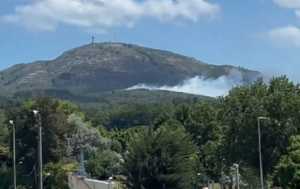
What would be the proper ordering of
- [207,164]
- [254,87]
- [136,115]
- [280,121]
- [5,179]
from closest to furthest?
[280,121] < [254,87] < [5,179] < [207,164] < [136,115]

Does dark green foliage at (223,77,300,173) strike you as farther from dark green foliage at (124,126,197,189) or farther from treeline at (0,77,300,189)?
dark green foliage at (124,126,197,189)

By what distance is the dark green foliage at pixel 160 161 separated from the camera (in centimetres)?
5725

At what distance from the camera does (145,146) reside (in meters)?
58.3

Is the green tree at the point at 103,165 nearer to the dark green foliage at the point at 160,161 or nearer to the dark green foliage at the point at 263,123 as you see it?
the dark green foliage at the point at 263,123

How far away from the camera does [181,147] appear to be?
5803cm

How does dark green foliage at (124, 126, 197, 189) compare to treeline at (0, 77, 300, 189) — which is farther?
treeline at (0, 77, 300, 189)

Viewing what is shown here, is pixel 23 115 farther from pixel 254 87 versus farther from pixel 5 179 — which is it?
pixel 254 87

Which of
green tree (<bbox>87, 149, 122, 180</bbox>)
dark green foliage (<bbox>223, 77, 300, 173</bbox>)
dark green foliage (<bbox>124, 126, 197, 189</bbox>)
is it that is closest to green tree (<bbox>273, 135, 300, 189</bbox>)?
dark green foliage (<bbox>124, 126, 197, 189</bbox>)

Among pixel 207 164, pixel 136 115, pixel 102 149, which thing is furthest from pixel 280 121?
pixel 136 115

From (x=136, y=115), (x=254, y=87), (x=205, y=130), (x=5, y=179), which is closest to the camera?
(x=254, y=87)

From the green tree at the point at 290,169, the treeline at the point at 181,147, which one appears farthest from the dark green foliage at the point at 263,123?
the green tree at the point at 290,169

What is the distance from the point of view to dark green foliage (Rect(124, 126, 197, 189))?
57.2m

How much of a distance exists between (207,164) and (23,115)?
2022cm

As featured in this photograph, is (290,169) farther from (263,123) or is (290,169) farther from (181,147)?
(263,123)
